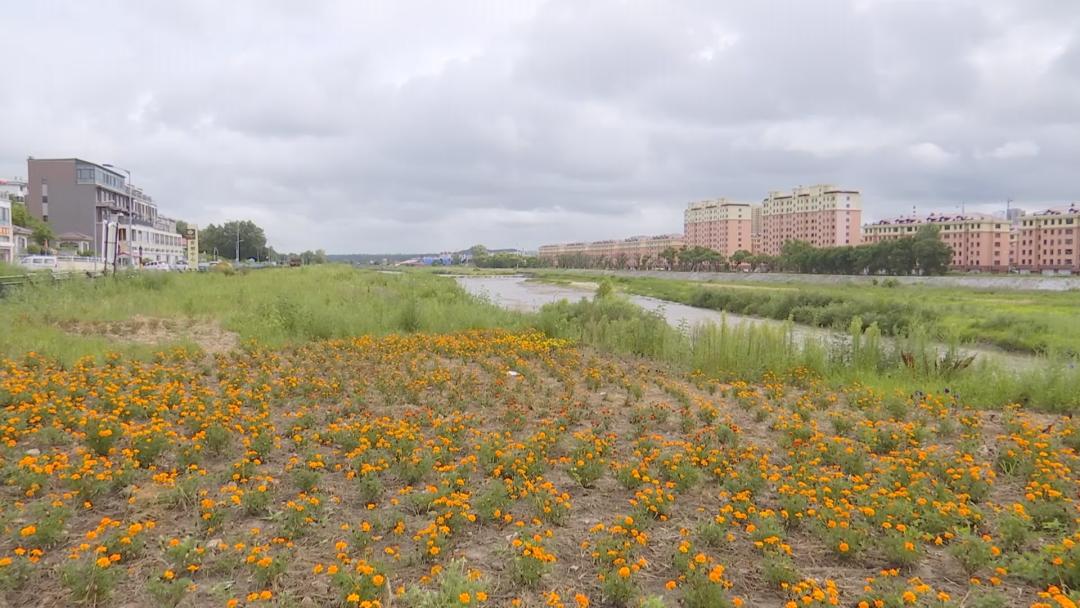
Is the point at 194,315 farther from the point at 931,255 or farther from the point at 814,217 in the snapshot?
the point at 814,217

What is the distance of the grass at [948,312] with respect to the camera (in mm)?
24141

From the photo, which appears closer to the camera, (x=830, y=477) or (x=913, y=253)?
(x=830, y=477)

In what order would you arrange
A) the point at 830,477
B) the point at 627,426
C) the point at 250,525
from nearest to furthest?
the point at 250,525 → the point at 830,477 → the point at 627,426

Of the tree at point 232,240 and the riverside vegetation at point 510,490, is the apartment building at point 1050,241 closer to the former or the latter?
the riverside vegetation at point 510,490

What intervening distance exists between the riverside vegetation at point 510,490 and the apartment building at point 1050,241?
99560 mm

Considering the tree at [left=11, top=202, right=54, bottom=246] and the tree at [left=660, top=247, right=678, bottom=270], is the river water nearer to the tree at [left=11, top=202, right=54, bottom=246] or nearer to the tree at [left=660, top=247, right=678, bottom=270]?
the tree at [left=11, top=202, right=54, bottom=246]

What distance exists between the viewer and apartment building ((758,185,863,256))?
120812mm

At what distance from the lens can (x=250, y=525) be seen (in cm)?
460

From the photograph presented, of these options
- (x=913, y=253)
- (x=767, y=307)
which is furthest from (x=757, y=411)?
(x=913, y=253)

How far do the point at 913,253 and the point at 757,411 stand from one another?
71818mm

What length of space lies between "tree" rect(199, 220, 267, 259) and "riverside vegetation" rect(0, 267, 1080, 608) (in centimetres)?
11675

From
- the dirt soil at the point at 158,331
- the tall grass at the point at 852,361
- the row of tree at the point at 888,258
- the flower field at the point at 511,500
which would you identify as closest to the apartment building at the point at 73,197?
the dirt soil at the point at 158,331

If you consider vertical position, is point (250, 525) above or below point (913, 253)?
below

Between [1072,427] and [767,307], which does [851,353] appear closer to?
[1072,427]
